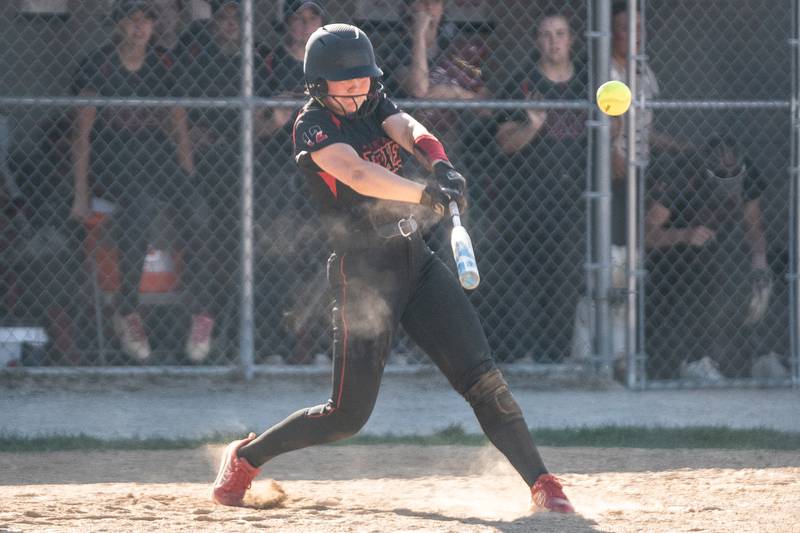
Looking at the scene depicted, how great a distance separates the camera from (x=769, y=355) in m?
7.82

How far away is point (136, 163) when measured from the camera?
23.9ft

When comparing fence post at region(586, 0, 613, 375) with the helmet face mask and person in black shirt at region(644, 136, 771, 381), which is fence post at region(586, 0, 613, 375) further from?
the helmet face mask

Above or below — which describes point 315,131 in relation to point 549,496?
above

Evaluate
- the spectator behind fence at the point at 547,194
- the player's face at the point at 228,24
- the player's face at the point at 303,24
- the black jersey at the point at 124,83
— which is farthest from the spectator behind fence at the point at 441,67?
the black jersey at the point at 124,83

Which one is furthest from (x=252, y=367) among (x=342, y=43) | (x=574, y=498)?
(x=342, y=43)

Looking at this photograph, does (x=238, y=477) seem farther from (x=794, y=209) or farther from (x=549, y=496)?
(x=794, y=209)

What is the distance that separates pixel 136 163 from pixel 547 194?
239 centimetres

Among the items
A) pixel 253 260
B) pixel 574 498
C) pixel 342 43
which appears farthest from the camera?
pixel 253 260

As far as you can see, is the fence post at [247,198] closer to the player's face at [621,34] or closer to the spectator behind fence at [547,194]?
the spectator behind fence at [547,194]

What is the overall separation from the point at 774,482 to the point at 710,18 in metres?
3.75

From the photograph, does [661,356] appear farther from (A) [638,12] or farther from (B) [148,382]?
(B) [148,382]

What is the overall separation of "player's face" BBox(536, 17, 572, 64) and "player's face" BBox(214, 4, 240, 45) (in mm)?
1750

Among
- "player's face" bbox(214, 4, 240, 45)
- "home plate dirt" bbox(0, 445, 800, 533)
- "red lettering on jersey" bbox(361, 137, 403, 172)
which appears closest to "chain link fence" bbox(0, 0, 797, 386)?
"player's face" bbox(214, 4, 240, 45)

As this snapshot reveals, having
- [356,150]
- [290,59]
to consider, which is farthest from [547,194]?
[356,150]
